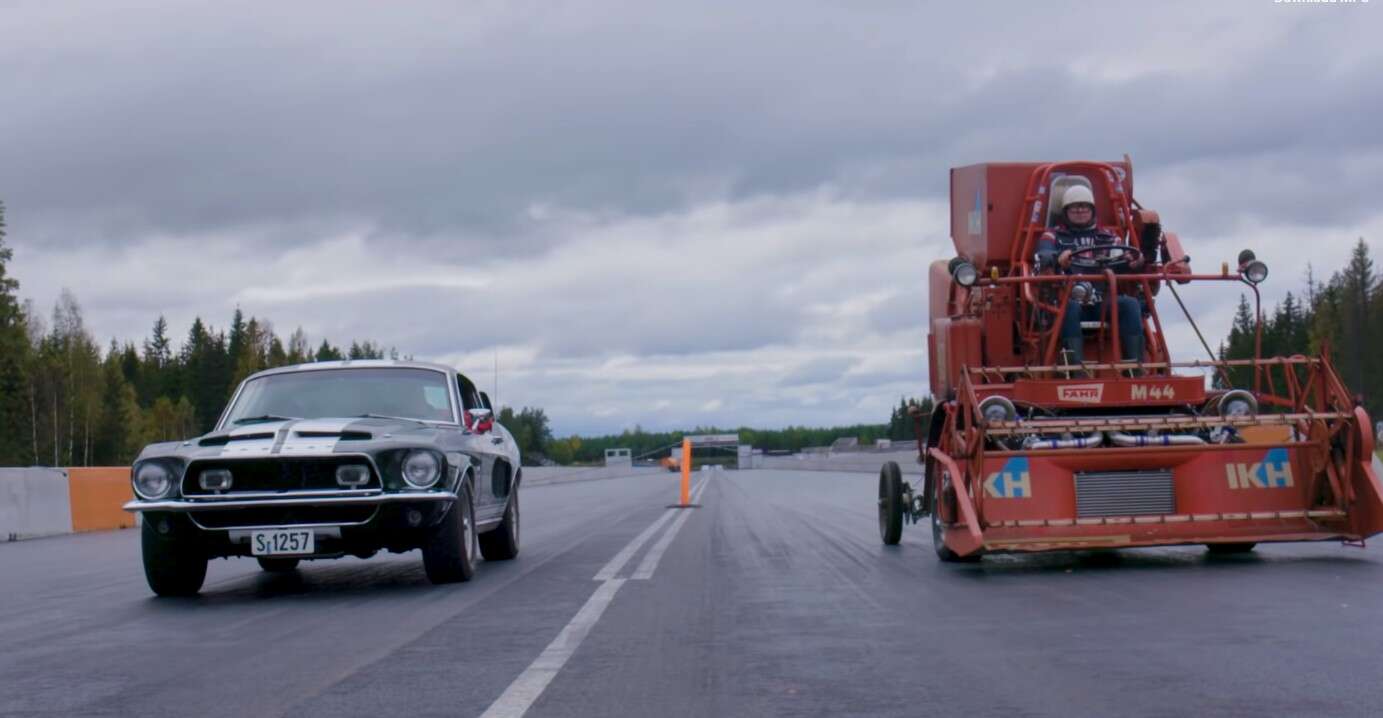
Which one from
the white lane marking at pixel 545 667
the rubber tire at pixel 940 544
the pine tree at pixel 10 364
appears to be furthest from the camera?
the pine tree at pixel 10 364

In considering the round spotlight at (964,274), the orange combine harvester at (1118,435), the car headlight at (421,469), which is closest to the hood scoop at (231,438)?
the car headlight at (421,469)

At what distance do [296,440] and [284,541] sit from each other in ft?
2.28

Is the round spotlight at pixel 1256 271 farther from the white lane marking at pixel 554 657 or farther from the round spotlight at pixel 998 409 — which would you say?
the white lane marking at pixel 554 657

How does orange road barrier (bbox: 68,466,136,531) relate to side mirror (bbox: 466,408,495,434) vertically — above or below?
below

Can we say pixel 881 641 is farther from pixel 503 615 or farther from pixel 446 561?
pixel 446 561

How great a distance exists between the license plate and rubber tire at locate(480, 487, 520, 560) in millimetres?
3239

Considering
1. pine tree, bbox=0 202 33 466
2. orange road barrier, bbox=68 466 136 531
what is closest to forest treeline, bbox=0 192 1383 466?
pine tree, bbox=0 202 33 466

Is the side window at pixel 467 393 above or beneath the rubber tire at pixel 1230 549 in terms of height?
above

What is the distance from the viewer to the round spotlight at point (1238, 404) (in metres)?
11.0

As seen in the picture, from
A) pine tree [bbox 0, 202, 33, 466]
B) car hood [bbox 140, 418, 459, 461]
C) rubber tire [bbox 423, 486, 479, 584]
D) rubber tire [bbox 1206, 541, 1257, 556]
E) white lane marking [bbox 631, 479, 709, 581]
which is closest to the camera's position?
car hood [bbox 140, 418, 459, 461]

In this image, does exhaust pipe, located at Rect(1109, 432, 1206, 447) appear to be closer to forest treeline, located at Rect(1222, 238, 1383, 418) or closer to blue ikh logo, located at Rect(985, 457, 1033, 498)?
blue ikh logo, located at Rect(985, 457, 1033, 498)

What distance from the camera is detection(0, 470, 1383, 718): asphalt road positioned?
5590 millimetres

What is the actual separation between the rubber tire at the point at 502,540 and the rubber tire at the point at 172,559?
3.11 meters

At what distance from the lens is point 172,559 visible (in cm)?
999
